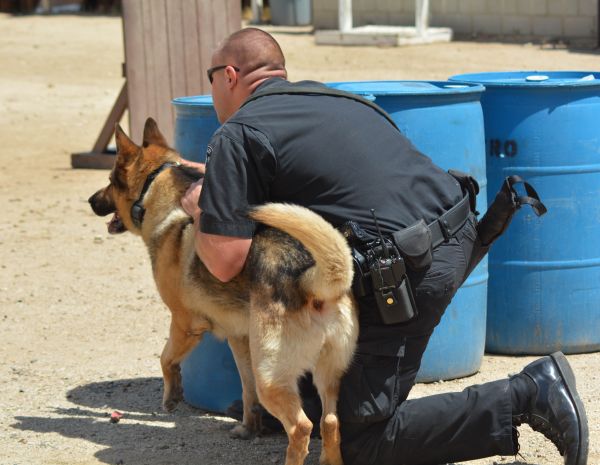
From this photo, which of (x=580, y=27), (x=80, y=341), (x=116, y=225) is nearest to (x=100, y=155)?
(x=80, y=341)

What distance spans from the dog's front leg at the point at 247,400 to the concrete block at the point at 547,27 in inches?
595

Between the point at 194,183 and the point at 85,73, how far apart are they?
1336 cm

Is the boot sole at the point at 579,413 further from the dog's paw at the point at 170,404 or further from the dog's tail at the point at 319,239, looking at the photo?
the dog's paw at the point at 170,404

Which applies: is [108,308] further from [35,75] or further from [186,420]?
[35,75]

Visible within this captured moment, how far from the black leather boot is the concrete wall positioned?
14.6 m

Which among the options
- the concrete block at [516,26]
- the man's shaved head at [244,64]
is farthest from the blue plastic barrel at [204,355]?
the concrete block at [516,26]

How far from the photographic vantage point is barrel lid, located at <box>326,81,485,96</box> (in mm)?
4516

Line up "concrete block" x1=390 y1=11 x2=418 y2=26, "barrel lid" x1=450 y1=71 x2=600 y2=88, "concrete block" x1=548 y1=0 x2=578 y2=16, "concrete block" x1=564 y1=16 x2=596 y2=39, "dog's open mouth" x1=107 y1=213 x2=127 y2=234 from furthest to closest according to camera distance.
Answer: "concrete block" x1=390 y1=11 x2=418 y2=26, "concrete block" x1=548 y1=0 x2=578 y2=16, "concrete block" x1=564 y1=16 x2=596 y2=39, "barrel lid" x1=450 y1=71 x2=600 y2=88, "dog's open mouth" x1=107 y1=213 x2=127 y2=234

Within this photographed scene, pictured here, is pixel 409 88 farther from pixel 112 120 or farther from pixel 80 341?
pixel 112 120

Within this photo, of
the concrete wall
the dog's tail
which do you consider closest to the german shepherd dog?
the dog's tail

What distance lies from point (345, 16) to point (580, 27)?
4187 mm

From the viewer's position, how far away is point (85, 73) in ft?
55.6

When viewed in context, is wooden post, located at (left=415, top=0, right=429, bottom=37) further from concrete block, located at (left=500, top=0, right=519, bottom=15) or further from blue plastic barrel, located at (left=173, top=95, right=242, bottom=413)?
blue plastic barrel, located at (left=173, top=95, right=242, bottom=413)

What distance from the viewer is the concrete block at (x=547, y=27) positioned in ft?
59.2
